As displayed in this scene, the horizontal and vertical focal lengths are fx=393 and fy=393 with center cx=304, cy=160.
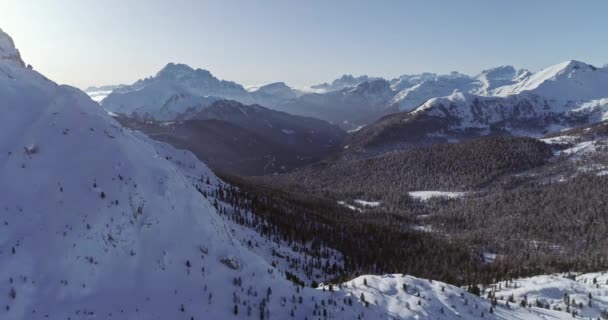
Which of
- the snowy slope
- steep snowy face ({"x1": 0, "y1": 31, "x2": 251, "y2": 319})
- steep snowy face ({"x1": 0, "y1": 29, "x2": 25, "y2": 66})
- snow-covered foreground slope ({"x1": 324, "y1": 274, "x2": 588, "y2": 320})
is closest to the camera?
steep snowy face ({"x1": 0, "y1": 31, "x2": 251, "y2": 319})

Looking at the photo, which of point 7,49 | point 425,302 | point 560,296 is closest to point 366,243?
point 560,296

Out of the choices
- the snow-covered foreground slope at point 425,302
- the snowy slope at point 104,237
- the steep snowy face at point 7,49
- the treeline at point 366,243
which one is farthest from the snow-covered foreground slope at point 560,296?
the steep snowy face at point 7,49

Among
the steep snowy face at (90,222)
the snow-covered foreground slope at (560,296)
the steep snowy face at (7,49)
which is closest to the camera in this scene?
the steep snowy face at (90,222)

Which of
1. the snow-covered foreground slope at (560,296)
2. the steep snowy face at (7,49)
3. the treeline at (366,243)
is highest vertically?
the steep snowy face at (7,49)

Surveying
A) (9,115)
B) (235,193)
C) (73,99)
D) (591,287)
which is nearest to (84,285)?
(9,115)

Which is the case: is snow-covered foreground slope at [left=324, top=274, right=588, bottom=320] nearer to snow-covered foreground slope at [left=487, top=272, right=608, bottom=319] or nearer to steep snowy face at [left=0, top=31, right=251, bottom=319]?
snow-covered foreground slope at [left=487, top=272, right=608, bottom=319]

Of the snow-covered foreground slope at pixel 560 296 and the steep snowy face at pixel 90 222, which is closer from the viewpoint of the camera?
the steep snowy face at pixel 90 222

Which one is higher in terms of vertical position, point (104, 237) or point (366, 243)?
point (104, 237)

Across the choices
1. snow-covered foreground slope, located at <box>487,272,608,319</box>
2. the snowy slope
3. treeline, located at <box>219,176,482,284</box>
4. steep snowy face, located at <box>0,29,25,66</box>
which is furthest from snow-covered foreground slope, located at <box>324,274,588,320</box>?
steep snowy face, located at <box>0,29,25,66</box>

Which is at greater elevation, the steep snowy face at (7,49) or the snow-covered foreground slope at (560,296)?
the steep snowy face at (7,49)

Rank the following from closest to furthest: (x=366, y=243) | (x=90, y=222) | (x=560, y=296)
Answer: (x=90, y=222) → (x=560, y=296) → (x=366, y=243)

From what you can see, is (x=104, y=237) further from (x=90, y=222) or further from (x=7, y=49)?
(x=7, y=49)

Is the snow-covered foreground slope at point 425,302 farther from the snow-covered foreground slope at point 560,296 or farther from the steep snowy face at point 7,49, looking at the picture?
the steep snowy face at point 7,49

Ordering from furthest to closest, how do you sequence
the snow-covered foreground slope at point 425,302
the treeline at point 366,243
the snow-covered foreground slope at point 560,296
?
the treeline at point 366,243, the snow-covered foreground slope at point 560,296, the snow-covered foreground slope at point 425,302
